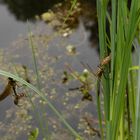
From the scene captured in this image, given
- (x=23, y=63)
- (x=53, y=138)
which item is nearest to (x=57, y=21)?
(x=23, y=63)

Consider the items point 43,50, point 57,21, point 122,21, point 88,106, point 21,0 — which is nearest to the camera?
point 122,21

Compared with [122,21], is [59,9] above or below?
above

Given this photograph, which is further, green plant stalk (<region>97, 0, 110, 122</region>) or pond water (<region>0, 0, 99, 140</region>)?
pond water (<region>0, 0, 99, 140</region>)

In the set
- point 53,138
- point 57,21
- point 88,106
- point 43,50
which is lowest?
point 53,138

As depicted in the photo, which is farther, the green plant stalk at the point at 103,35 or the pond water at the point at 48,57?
the pond water at the point at 48,57

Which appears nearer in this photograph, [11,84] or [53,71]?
[11,84]

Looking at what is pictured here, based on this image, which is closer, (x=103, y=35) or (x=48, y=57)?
(x=103, y=35)

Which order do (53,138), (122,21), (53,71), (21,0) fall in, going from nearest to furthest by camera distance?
(122,21) < (53,138) < (53,71) < (21,0)

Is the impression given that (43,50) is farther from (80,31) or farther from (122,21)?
(122,21)
